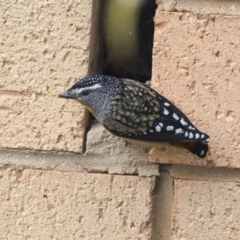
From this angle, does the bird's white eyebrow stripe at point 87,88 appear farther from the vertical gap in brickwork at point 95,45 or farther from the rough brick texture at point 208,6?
the rough brick texture at point 208,6

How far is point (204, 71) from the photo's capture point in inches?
47.5

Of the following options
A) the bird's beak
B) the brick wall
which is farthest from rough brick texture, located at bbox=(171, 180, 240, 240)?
the bird's beak

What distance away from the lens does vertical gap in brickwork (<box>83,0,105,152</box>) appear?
124cm

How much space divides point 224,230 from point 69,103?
33 centimetres

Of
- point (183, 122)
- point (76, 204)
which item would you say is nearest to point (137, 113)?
point (183, 122)

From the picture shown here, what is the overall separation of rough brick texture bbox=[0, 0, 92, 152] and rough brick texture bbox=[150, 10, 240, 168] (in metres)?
0.13

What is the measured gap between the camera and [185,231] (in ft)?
4.06

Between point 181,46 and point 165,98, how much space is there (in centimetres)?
9

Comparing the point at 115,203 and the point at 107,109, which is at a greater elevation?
the point at 107,109

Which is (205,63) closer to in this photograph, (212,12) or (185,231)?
(212,12)

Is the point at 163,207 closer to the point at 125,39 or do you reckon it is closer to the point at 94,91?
the point at 94,91

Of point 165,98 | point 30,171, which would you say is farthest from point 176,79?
point 30,171

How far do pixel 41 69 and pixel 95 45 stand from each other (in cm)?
12

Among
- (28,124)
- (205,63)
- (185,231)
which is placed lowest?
(185,231)
